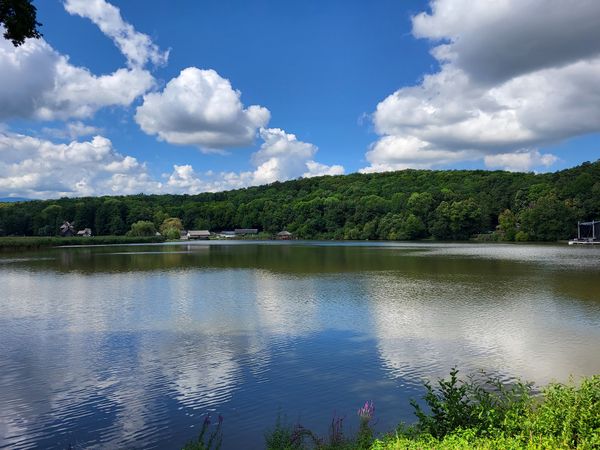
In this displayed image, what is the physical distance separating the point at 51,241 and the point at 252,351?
75285 millimetres

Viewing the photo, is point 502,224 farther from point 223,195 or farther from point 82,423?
point 223,195

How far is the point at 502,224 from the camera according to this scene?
9275 cm

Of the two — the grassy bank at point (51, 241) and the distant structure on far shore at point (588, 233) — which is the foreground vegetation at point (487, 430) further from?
the distant structure on far shore at point (588, 233)

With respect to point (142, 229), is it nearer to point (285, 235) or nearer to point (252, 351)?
point (285, 235)

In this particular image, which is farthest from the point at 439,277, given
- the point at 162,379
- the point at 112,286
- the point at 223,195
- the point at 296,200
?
the point at 223,195

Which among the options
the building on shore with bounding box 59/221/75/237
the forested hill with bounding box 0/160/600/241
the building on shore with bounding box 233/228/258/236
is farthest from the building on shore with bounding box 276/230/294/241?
the building on shore with bounding box 59/221/75/237

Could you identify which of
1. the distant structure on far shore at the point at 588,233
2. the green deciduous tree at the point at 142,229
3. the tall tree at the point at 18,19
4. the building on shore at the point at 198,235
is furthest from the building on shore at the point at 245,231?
the tall tree at the point at 18,19

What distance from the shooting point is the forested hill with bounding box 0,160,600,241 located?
282 ft

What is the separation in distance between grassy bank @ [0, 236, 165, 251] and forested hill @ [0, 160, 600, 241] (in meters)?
41.6

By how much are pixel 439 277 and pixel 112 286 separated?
18.5 meters

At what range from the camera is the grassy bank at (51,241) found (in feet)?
215

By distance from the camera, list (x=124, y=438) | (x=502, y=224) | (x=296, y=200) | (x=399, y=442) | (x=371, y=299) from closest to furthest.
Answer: (x=399, y=442) → (x=124, y=438) → (x=371, y=299) → (x=502, y=224) → (x=296, y=200)

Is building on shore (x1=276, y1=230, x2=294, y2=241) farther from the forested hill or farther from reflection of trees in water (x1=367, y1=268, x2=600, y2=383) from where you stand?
reflection of trees in water (x1=367, y1=268, x2=600, y2=383)

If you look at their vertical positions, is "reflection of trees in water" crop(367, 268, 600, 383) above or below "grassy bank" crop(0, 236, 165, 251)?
below
